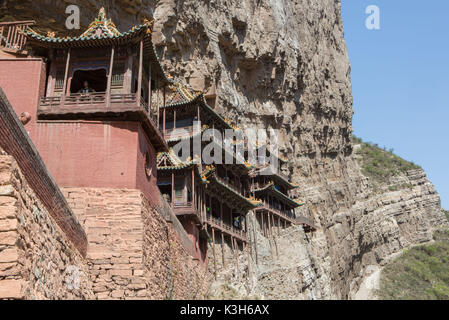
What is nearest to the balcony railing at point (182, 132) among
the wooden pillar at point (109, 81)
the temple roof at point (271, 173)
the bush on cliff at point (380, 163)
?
the temple roof at point (271, 173)

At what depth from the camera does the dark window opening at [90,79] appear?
1791cm

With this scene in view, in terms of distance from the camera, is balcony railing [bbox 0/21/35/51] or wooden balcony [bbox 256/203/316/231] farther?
wooden balcony [bbox 256/203/316/231]

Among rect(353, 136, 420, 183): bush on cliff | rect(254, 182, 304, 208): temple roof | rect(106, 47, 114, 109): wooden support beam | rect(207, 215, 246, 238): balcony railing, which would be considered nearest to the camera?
rect(106, 47, 114, 109): wooden support beam

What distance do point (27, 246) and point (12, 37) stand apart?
1510cm

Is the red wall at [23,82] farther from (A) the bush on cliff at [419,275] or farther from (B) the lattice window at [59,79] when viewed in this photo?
(A) the bush on cliff at [419,275]

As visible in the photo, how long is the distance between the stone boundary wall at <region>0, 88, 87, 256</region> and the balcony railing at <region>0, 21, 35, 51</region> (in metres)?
11.3

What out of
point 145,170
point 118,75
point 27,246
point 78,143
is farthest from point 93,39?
point 27,246

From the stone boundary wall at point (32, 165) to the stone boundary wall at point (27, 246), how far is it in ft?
0.54

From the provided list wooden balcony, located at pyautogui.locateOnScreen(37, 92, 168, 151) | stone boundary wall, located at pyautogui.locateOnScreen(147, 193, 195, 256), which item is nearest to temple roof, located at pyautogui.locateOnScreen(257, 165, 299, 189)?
stone boundary wall, located at pyautogui.locateOnScreen(147, 193, 195, 256)

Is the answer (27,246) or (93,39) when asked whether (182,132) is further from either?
(27,246)

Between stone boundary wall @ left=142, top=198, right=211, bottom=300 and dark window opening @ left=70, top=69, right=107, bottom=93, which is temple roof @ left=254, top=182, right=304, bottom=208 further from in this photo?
dark window opening @ left=70, top=69, right=107, bottom=93

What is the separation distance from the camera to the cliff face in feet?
125

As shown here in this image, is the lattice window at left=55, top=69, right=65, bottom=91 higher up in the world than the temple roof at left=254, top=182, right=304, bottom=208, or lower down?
lower down

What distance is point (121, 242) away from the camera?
13406 mm
